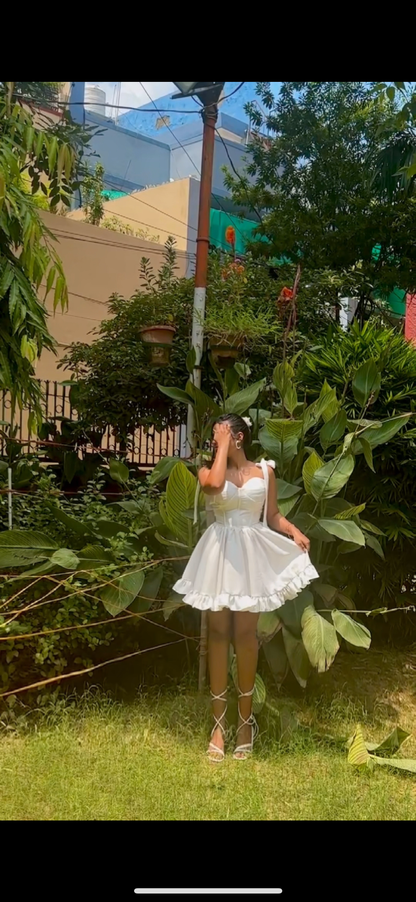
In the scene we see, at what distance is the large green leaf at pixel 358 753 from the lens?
2.44 m

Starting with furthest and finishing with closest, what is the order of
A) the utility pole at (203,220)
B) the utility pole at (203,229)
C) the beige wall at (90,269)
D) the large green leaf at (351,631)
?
the beige wall at (90,269)
the utility pole at (203,229)
the utility pole at (203,220)
the large green leaf at (351,631)

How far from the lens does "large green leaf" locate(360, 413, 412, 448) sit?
2.85 meters

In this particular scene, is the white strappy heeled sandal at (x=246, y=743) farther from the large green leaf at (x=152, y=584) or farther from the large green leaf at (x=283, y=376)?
the large green leaf at (x=283, y=376)

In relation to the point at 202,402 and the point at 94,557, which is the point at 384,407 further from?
the point at 94,557

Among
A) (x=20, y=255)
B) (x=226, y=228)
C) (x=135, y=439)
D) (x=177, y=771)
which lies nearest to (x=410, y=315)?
(x=226, y=228)

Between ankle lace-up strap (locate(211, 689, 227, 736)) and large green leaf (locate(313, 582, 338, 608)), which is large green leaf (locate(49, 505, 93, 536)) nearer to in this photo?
ankle lace-up strap (locate(211, 689, 227, 736))

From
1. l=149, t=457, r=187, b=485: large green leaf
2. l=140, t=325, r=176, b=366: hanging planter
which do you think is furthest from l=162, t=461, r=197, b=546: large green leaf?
l=140, t=325, r=176, b=366: hanging planter

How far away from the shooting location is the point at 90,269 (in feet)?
14.4

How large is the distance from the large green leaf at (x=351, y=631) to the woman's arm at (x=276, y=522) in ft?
1.17

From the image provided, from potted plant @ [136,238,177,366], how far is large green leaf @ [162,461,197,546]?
1452 mm

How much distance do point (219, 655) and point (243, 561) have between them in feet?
1.15

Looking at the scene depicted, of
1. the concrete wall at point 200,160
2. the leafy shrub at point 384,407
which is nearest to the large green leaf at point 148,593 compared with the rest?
the leafy shrub at point 384,407
